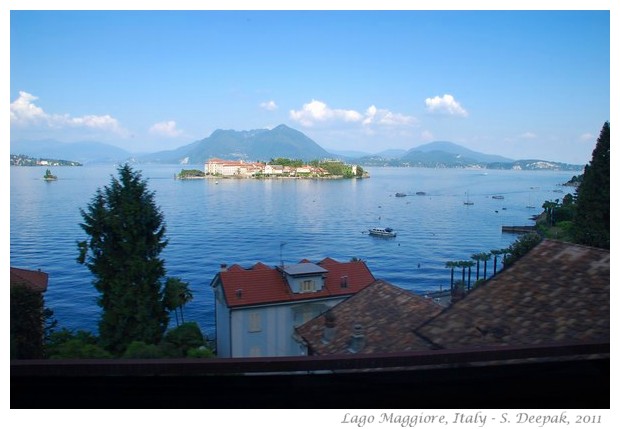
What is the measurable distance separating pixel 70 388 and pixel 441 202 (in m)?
72.0

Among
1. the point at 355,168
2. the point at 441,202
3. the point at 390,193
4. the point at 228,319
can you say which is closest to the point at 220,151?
the point at 355,168

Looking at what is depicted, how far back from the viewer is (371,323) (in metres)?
7.42

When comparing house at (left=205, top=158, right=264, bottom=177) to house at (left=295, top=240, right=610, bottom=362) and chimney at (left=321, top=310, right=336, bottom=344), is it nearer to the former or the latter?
chimney at (left=321, top=310, right=336, bottom=344)

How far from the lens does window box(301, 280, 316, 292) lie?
12.9m

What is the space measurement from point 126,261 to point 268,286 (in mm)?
4124

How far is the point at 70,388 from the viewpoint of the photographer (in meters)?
1.38

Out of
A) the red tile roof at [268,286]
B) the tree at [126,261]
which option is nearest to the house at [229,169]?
the red tile roof at [268,286]

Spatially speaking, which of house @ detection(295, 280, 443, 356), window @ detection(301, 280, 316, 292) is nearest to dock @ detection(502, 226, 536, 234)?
window @ detection(301, 280, 316, 292)

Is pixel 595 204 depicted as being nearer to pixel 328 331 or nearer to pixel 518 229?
pixel 328 331

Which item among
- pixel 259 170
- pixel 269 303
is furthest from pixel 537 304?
pixel 259 170

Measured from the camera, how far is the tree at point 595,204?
18.5 meters
